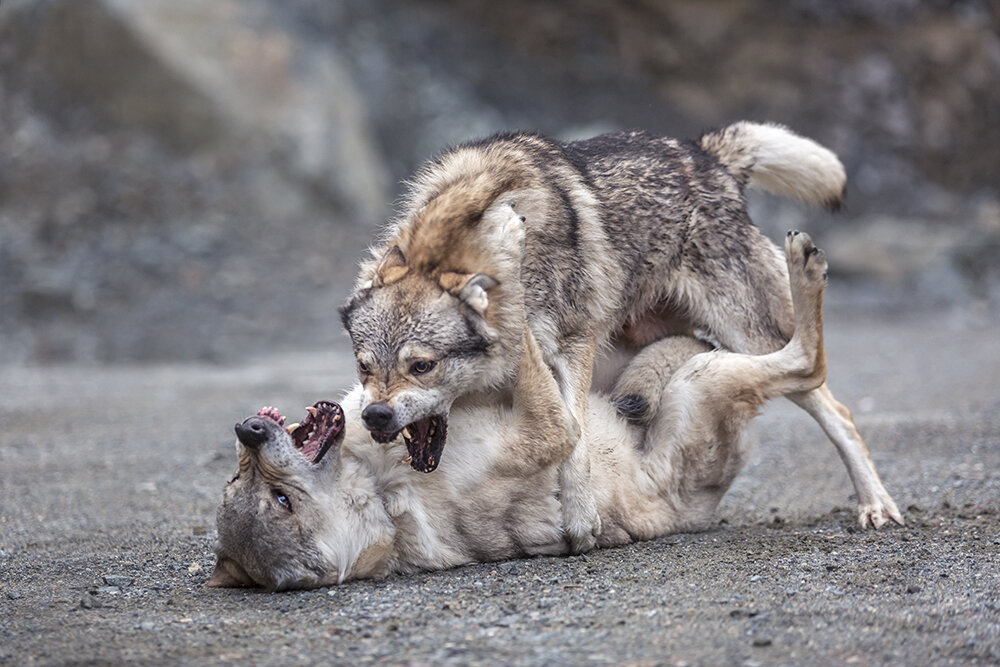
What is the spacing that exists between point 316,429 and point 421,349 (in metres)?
0.65

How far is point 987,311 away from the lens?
1588cm

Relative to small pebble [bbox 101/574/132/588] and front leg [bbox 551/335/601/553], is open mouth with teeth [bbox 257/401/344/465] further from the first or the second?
front leg [bbox 551/335/601/553]

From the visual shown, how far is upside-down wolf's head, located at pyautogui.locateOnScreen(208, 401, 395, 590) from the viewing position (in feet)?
14.7

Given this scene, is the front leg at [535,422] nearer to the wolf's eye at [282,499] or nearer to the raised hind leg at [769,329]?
the wolf's eye at [282,499]

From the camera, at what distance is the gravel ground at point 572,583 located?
3602mm

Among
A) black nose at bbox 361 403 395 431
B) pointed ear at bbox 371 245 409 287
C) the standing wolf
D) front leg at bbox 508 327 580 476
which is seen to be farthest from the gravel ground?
pointed ear at bbox 371 245 409 287

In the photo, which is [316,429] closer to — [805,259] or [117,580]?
[117,580]

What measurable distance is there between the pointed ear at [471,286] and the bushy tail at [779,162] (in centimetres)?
211

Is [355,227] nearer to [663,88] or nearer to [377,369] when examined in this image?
[663,88]

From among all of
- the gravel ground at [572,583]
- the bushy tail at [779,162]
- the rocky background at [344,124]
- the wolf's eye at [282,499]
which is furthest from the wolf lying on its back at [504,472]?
the rocky background at [344,124]

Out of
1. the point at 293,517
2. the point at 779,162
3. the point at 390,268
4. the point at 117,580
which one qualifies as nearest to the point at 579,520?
the point at 293,517

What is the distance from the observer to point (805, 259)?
5.36m

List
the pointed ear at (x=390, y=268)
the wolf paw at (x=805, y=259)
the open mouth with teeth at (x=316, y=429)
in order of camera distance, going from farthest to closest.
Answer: the wolf paw at (x=805, y=259)
the pointed ear at (x=390, y=268)
the open mouth with teeth at (x=316, y=429)

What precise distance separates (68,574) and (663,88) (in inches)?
644
